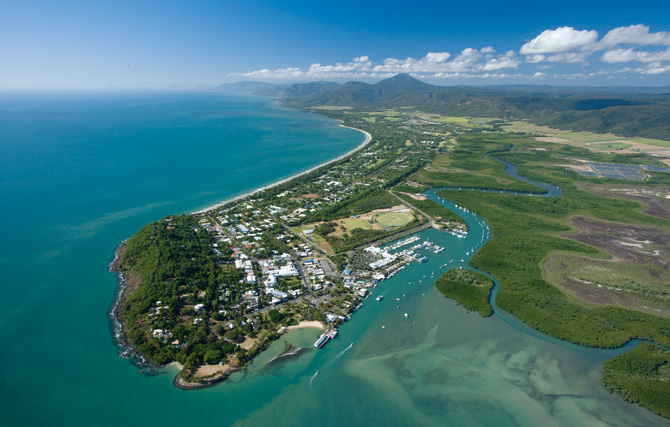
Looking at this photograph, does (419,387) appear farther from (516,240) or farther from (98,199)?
(98,199)

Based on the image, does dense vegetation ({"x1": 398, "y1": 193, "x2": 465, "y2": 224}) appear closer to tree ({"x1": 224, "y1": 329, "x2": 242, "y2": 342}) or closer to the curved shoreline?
the curved shoreline

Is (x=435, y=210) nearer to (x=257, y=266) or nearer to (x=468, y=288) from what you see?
(x=468, y=288)

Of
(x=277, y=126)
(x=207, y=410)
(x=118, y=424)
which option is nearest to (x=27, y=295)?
(x=118, y=424)

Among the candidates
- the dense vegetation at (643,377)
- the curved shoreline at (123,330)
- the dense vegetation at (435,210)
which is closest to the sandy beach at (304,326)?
the curved shoreline at (123,330)

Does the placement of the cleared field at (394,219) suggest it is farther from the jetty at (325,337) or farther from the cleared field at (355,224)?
the jetty at (325,337)

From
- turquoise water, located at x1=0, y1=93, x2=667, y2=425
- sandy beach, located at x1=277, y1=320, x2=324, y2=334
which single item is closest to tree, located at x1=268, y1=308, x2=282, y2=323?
sandy beach, located at x1=277, y1=320, x2=324, y2=334

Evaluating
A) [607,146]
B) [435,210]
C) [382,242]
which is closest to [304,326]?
[382,242]

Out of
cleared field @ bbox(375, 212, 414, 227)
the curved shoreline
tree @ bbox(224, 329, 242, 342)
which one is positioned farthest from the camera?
cleared field @ bbox(375, 212, 414, 227)
